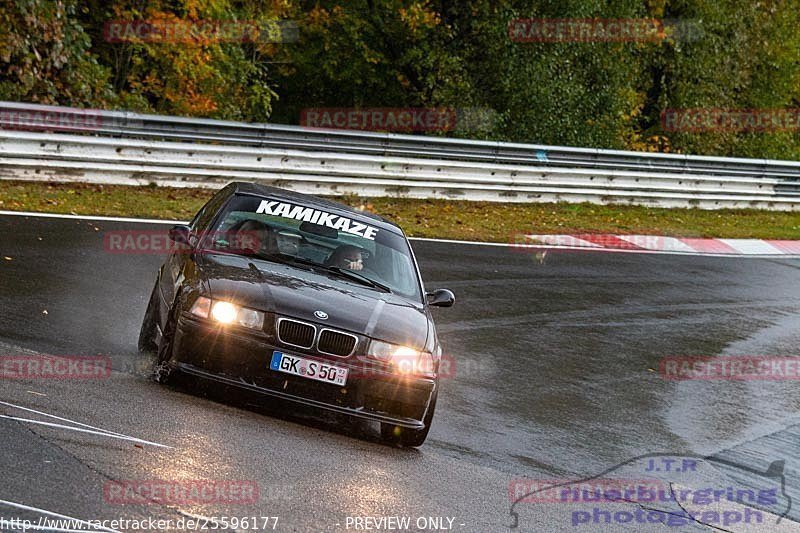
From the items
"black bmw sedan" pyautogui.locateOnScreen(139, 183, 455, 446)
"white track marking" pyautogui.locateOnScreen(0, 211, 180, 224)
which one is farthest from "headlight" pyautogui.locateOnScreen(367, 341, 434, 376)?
"white track marking" pyautogui.locateOnScreen(0, 211, 180, 224)

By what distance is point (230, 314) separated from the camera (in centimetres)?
702

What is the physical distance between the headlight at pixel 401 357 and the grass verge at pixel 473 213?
890cm

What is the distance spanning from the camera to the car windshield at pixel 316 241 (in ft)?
26.6

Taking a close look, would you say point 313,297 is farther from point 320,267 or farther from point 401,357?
point 320,267

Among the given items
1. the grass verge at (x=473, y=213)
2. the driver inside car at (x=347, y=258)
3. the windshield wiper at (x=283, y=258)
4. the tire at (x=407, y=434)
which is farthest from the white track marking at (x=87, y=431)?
the grass verge at (x=473, y=213)

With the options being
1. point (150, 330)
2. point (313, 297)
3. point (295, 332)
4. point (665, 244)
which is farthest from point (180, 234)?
point (665, 244)

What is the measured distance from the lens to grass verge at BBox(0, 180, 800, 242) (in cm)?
1603

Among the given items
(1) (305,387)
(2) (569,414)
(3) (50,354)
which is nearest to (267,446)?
(1) (305,387)

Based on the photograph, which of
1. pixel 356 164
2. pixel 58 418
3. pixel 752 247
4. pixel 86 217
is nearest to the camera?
pixel 58 418

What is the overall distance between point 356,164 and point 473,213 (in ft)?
7.47

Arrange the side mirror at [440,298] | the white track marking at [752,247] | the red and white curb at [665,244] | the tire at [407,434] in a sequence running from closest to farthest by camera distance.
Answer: the tire at [407,434]
the side mirror at [440,298]
the red and white curb at [665,244]
the white track marking at [752,247]

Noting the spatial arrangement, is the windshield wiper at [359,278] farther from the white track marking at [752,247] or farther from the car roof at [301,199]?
the white track marking at [752,247]

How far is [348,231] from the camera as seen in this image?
27.8 ft

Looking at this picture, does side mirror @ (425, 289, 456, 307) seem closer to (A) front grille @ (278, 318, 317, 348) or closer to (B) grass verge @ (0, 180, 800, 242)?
Answer: (A) front grille @ (278, 318, 317, 348)
